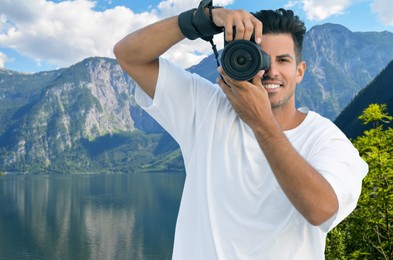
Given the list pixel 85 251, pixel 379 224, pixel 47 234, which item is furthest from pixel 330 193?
pixel 47 234

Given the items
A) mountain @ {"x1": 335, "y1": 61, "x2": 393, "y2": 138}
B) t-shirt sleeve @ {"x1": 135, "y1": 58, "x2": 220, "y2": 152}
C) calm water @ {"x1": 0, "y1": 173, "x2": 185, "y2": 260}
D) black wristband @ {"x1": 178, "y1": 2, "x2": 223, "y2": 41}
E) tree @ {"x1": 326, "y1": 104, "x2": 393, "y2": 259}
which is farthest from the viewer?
mountain @ {"x1": 335, "y1": 61, "x2": 393, "y2": 138}

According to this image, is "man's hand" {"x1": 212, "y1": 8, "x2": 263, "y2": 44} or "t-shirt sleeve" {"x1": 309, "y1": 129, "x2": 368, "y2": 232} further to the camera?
"man's hand" {"x1": 212, "y1": 8, "x2": 263, "y2": 44}

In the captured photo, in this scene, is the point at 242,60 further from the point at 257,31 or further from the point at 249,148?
the point at 249,148

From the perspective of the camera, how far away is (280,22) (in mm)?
2086

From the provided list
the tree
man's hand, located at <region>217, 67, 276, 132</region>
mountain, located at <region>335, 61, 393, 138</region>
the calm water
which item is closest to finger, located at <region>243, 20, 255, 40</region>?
man's hand, located at <region>217, 67, 276, 132</region>

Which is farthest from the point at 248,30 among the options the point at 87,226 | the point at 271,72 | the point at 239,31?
the point at 87,226

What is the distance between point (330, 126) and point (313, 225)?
48cm

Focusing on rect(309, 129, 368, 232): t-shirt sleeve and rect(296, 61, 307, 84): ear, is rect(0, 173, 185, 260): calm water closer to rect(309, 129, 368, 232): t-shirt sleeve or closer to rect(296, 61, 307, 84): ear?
rect(296, 61, 307, 84): ear

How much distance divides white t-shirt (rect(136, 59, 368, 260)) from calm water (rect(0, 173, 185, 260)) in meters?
64.9

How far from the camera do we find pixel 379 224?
761cm

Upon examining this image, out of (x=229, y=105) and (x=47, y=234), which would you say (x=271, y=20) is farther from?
(x=47, y=234)

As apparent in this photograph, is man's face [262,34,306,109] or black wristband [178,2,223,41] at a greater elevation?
black wristband [178,2,223,41]

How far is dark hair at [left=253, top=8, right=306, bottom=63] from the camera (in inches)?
81.7

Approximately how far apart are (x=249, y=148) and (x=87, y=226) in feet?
306
